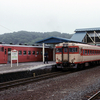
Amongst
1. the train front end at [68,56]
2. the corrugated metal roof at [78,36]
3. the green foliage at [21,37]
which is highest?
the green foliage at [21,37]

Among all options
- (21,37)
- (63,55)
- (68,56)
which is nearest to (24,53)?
(63,55)

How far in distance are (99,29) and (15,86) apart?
135 feet

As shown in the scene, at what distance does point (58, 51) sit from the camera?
61.4ft

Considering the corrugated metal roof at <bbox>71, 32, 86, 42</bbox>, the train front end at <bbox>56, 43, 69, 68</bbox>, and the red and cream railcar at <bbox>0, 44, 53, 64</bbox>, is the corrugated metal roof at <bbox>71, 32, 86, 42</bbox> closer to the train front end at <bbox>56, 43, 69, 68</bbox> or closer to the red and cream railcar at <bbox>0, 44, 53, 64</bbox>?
the red and cream railcar at <bbox>0, 44, 53, 64</bbox>

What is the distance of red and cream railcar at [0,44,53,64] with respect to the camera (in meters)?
23.0

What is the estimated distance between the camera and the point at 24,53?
2600cm

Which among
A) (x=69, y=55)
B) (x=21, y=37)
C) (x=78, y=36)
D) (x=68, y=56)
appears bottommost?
(x=68, y=56)

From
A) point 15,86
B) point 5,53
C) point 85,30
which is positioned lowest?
point 15,86

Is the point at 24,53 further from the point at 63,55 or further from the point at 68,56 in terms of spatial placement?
the point at 68,56

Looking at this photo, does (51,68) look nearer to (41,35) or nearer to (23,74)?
(23,74)

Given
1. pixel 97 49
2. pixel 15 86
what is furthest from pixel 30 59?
pixel 15 86

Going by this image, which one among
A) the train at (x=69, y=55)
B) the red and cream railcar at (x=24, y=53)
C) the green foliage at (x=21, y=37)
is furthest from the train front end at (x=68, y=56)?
the green foliage at (x=21, y=37)

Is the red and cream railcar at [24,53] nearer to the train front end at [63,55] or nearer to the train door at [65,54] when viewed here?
the train front end at [63,55]

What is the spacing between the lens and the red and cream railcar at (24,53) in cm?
2305
